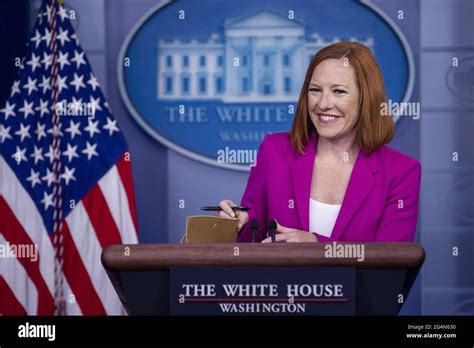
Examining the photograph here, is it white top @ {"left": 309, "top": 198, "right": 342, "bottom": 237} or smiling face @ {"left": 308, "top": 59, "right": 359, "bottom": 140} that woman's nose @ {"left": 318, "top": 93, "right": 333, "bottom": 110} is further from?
white top @ {"left": 309, "top": 198, "right": 342, "bottom": 237}

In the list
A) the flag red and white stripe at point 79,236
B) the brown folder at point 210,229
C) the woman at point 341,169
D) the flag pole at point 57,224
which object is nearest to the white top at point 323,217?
the woman at point 341,169

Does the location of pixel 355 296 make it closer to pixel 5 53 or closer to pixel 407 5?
pixel 407 5

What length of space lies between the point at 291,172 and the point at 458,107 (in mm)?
1433

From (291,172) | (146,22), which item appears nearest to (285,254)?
(291,172)

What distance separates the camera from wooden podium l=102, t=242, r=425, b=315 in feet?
7.66

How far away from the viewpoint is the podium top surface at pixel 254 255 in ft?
7.66

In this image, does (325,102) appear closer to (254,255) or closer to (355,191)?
(355,191)

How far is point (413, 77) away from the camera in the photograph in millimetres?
4086

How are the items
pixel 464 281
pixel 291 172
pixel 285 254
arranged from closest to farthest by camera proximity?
pixel 285 254 → pixel 291 172 → pixel 464 281

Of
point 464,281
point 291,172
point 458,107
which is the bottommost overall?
point 464,281

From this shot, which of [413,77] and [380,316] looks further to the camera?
[413,77]

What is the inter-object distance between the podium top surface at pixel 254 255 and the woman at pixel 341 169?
0.39 meters

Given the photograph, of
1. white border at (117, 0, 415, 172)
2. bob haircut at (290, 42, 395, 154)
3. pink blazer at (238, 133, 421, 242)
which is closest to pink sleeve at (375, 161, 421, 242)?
pink blazer at (238, 133, 421, 242)

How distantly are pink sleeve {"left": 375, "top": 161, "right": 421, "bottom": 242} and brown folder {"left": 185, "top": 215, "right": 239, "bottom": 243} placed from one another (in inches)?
20.1
